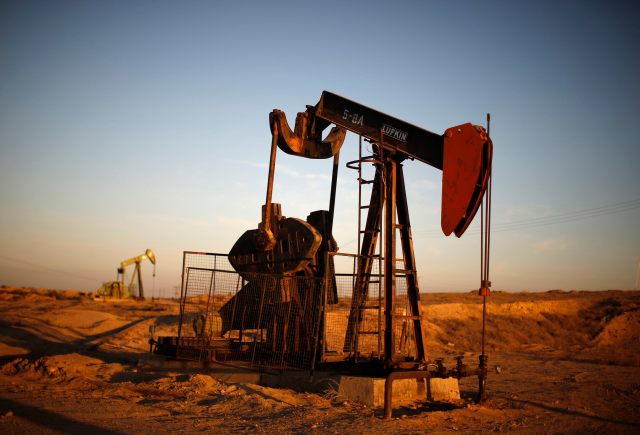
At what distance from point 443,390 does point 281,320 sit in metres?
2.61

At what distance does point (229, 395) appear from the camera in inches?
286

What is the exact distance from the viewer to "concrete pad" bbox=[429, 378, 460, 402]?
7.18 m

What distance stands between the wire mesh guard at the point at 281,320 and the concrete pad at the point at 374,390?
0.57 metres

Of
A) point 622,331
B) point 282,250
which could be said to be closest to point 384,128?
point 282,250

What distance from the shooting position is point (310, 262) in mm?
8375

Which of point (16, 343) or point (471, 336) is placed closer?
point (16, 343)

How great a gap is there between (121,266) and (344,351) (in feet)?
103

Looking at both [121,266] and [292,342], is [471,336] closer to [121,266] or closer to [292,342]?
[292,342]

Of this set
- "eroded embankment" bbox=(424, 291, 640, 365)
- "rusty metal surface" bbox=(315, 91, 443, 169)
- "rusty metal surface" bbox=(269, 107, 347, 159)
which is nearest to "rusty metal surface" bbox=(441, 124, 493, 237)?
"rusty metal surface" bbox=(315, 91, 443, 169)

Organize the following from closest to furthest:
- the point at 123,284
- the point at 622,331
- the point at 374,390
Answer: the point at 374,390, the point at 622,331, the point at 123,284

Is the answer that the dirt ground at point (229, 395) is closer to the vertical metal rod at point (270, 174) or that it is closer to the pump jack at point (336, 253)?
the pump jack at point (336, 253)

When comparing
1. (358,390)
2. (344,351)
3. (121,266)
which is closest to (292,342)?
(344,351)

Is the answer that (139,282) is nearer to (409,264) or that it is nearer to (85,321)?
(85,321)

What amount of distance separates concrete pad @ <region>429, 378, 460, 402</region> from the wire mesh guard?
59cm
